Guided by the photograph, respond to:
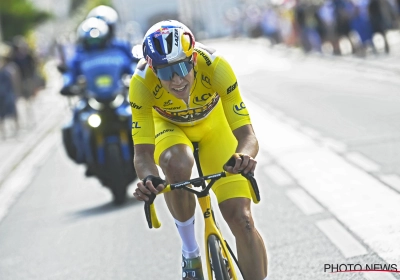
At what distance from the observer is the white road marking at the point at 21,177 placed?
12.8 metres

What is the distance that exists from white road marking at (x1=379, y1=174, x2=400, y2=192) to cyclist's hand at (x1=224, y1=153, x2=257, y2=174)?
4732 mm

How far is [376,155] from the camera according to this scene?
1166 cm

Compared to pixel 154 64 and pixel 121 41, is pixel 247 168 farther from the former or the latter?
pixel 121 41

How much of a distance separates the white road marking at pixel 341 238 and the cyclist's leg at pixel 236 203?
1.66 meters

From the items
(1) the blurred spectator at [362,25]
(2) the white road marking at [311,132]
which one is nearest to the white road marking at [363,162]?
(2) the white road marking at [311,132]

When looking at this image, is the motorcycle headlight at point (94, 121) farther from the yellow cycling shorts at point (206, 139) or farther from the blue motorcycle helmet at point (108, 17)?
the yellow cycling shorts at point (206, 139)

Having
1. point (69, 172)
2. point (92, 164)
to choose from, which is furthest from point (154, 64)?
point (69, 172)

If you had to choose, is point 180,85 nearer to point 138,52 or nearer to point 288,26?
point 138,52

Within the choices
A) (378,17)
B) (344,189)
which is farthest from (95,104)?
(378,17)

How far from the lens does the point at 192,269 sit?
5.70 m

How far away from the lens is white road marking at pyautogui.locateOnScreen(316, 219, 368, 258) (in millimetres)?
7004

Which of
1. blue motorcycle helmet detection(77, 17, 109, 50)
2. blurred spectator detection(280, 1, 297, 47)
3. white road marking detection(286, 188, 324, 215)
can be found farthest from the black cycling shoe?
blurred spectator detection(280, 1, 297, 47)

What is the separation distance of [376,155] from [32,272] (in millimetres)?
5165

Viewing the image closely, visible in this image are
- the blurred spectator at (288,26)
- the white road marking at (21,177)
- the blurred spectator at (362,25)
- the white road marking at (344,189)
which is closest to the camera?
the white road marking at (344,189)
